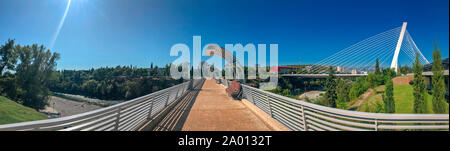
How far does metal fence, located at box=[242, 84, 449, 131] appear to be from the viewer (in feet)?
4.91

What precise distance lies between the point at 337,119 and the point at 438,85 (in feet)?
13.9

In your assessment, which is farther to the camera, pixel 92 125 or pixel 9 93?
pixel 9 93

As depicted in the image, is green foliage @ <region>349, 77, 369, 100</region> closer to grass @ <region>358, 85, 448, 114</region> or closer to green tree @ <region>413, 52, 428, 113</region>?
grass @ <region>358, 85, 448, 114</region>

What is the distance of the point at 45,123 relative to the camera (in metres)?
1.24

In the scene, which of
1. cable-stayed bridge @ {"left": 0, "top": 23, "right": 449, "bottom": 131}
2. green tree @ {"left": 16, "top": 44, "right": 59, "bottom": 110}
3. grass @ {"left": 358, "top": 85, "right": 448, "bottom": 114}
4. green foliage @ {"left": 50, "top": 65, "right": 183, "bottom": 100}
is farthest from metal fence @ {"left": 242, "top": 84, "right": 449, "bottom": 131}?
green foliage @ {"left": 50, "top": 65, "right": 183, "bottom": 100}

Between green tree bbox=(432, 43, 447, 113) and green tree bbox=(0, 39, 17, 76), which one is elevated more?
green tree bbox=(0, 39, 17, 76)

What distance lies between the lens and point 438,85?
142 inches

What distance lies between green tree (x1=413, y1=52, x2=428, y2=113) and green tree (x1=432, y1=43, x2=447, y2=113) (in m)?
0.71

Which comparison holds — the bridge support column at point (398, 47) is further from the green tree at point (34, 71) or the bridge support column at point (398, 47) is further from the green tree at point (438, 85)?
the green tree at point (34, 71)
